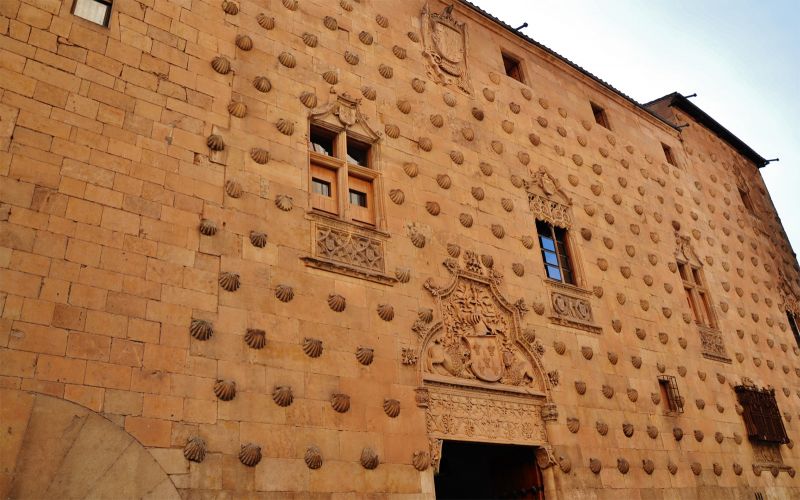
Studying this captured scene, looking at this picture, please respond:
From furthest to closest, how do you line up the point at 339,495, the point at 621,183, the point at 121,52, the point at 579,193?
1. the point at 621,183
2. the point at 579,193
3. the point at 121,52
4. the point at 339,495

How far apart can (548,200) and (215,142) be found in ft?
19.0

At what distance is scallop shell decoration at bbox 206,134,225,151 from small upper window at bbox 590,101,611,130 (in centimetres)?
894

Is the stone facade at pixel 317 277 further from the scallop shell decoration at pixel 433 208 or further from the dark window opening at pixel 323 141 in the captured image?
the dark window opening at pixel 323 141

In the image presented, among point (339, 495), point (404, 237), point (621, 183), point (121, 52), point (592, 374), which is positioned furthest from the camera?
point (621, 183)

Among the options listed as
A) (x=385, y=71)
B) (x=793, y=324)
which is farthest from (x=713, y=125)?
(x=385, y=71)

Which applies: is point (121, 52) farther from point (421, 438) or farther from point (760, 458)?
point (760, 458)

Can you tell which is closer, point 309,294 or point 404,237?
point 309,294

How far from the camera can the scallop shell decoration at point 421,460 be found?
6.71 metres

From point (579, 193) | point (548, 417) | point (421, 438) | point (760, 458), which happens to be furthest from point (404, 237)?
point (760, 458)

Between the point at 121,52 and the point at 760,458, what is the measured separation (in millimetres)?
11883

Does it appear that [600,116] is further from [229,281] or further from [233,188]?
[229,281]

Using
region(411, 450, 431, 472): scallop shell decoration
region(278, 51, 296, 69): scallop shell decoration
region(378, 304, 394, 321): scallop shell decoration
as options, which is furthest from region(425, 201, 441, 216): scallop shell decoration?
region(411, 450, 431, 472): scallop shell decoration

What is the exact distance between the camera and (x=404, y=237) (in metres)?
8.00

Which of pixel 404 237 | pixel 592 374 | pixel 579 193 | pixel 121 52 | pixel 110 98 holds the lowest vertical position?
pixel 592 374
